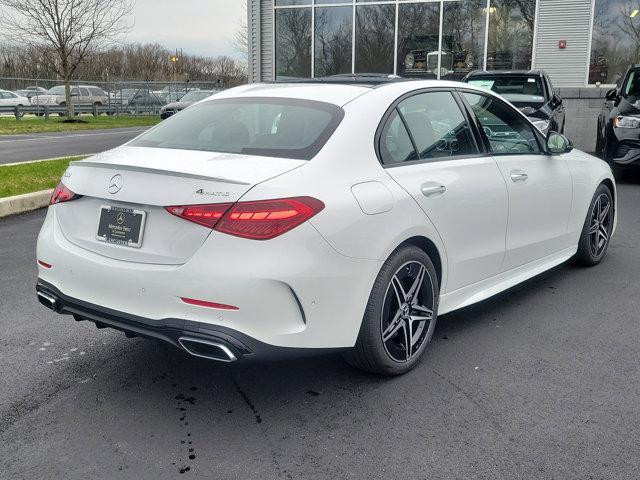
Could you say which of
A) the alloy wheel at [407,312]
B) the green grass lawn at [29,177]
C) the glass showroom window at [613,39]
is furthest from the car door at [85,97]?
the alloy wheel at [407,312]

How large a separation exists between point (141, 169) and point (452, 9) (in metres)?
15.3

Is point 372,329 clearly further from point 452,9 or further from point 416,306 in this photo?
point 452,9

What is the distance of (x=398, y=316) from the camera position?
11.3ft

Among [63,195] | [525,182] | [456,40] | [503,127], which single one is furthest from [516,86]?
[63,195]

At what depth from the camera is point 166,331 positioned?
287 centimetres

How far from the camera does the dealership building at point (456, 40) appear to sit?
15.5m

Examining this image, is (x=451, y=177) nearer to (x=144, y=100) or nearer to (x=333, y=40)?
(x=333, y=40)

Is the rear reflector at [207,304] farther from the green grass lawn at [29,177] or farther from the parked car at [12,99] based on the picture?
the parked car at [12,99]

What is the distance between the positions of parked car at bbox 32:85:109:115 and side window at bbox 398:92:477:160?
34.5 metres

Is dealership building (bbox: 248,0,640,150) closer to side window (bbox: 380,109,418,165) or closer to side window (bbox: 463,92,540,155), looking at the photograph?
side window (bbox: 463,92,540,155)

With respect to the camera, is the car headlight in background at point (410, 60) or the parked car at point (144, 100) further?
the parked car at point (144, 100)

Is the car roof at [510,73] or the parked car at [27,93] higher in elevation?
the car roof at [510,73]

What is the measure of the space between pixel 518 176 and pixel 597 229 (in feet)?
5.66

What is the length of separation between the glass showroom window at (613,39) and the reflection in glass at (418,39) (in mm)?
3492
